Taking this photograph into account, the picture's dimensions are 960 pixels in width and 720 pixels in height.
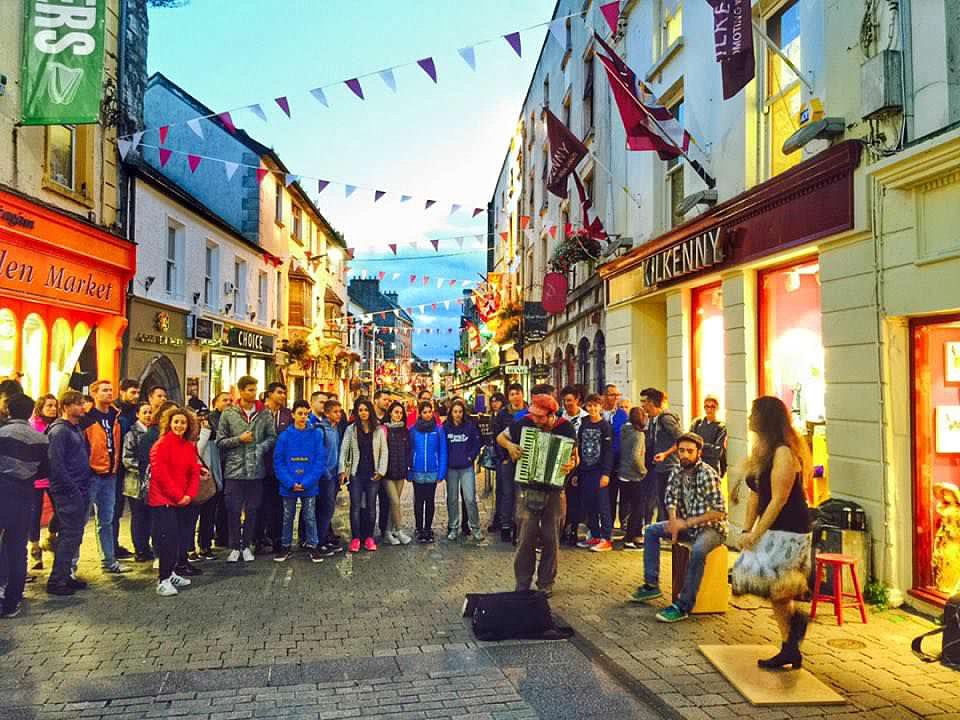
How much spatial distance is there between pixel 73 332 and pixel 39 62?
176 inches

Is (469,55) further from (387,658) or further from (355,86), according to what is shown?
(387,658)

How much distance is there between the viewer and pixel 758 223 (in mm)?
9250

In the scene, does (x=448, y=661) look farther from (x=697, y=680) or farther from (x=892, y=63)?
(x=892, y=63)

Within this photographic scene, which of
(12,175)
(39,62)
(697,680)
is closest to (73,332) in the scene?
(12,175)

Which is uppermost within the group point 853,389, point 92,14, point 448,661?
point 92,14

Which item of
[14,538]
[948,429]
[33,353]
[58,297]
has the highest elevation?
[58,297]

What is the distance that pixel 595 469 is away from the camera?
9766 millimetres

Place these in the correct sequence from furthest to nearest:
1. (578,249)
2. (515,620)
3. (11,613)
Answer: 1. (578,249)
2. (11,613)
3. (515,620)

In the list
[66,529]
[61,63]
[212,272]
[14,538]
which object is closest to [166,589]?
[66,529]

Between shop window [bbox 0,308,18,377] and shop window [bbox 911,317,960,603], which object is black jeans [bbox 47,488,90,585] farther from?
shop window [bbox 911,317,960,603]

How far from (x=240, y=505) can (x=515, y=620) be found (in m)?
4.30

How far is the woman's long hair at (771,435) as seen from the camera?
5.09 m

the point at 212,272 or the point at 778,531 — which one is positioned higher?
the point at 212,272

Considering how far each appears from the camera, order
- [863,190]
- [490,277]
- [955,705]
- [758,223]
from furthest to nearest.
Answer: [490,277], [758,223], [863,190], [955,705]
